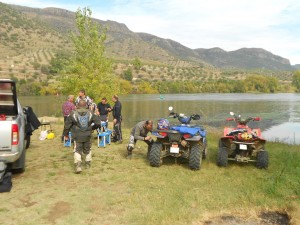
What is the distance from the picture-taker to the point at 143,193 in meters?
6.81

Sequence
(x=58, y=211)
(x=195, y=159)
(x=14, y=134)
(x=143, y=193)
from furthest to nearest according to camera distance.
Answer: (x=195, y=159)
(x=14, y=134)
(x=143, y=193)
(x=58, y=211)

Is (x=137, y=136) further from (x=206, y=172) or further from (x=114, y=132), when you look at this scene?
(x=114, y=132)

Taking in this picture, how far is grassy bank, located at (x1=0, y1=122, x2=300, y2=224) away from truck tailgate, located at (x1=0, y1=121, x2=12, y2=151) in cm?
98

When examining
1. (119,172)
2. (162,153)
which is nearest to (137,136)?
(162,153)

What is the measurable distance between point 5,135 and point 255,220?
5338 mm

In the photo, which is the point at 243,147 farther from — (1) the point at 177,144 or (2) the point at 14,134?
(2) the point at 14,134

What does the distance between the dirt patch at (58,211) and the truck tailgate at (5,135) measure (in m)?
1.80

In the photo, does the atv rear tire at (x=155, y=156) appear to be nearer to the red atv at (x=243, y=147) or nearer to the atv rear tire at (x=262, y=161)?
the red atv at (x=243, y=147)

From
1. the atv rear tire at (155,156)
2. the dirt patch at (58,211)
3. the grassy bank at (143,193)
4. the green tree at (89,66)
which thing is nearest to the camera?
the dirt patch at (58,211)

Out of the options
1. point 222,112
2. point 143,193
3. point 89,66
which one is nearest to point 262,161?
point 143,193

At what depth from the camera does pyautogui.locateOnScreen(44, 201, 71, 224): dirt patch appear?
5520 millimetres

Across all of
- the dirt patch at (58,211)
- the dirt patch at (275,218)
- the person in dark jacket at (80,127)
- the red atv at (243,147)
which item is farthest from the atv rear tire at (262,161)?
the dirt patch at (58,211)

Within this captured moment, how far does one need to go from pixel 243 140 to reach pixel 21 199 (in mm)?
6104

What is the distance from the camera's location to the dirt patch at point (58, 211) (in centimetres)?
552
